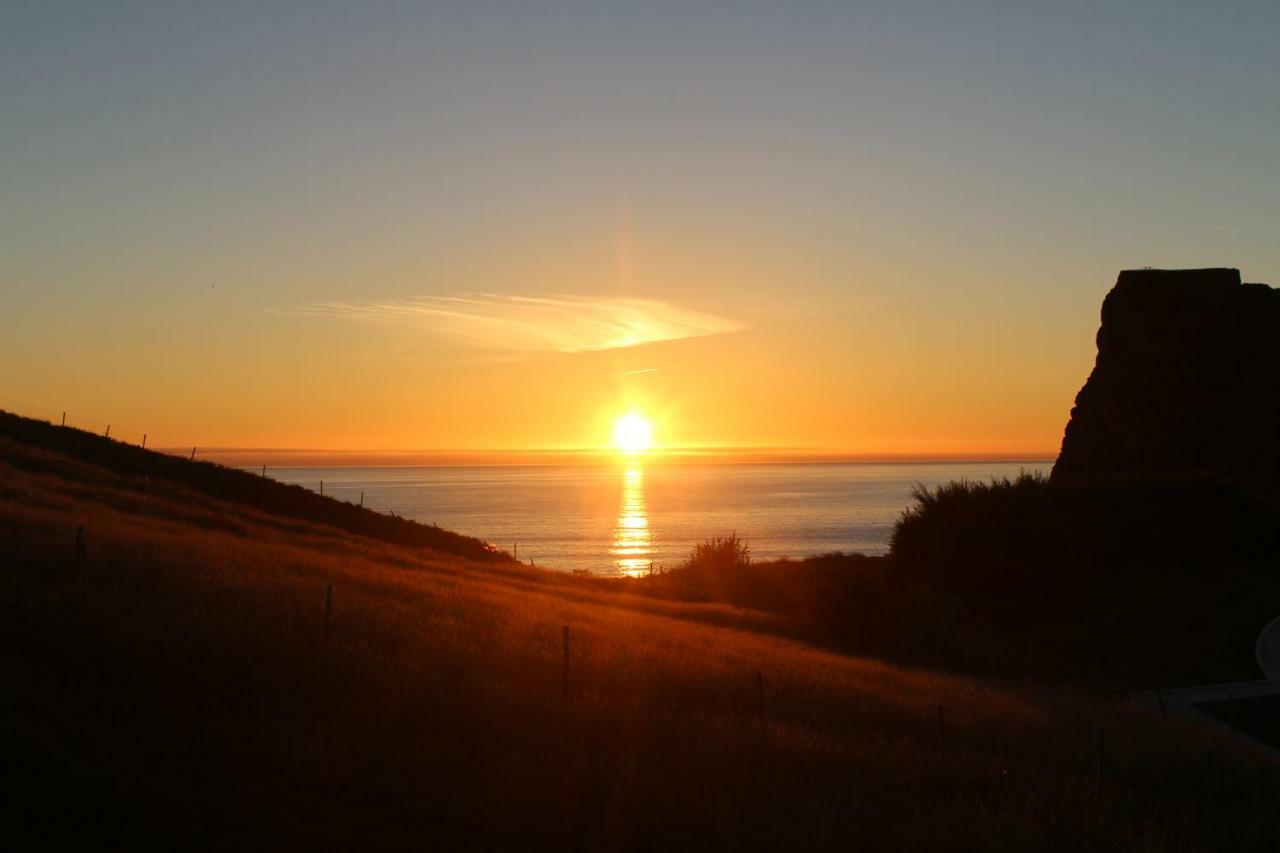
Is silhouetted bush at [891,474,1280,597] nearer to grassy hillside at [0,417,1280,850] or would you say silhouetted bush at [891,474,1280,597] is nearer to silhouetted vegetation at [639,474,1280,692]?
silhouetted vegetation at [639,474,1280,692]

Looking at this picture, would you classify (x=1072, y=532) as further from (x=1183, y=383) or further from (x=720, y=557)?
(x=1183, y=383)

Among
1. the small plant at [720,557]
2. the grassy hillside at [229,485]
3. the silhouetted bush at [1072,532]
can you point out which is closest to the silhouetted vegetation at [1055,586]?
the silhouetted bush at [1072,532]

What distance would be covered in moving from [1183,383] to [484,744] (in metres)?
56.0

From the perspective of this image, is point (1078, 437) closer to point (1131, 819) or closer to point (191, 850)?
point (1131, 819)

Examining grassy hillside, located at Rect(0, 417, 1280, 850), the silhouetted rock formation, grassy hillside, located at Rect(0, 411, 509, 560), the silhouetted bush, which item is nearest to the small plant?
the silhouetted bush

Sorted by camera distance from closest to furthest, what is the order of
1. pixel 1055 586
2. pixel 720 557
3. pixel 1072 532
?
pixel 1055 586, pixel 1072 532, pixel 720 557

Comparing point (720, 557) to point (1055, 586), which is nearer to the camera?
point (1055, 586)

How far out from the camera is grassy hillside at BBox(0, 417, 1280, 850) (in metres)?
10.5

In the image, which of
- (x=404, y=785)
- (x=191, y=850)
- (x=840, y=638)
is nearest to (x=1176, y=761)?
(x=404, y=785)

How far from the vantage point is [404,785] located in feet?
37.3

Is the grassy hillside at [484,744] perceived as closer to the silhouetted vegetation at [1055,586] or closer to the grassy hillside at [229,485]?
the silhouetted vegetation at [1055,586]

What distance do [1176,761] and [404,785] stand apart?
11.1 m

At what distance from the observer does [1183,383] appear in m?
59.5

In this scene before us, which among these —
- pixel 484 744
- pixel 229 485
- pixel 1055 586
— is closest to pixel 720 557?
pixel 1055 586
